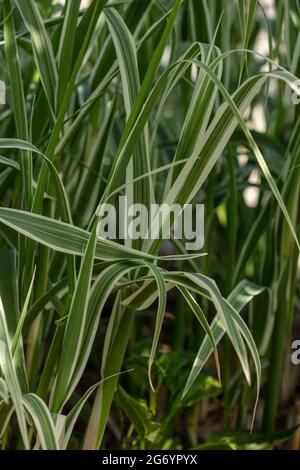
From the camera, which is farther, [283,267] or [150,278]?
[283,267]

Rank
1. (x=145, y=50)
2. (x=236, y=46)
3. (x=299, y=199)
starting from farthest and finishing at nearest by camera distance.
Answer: (x=236, y=46) < (x=299, y=199) < (x=145, y=50)

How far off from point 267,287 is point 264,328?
0.24 ft

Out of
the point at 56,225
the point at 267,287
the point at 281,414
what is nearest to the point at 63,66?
the point at 56,225

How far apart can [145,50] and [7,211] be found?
427 millimetres

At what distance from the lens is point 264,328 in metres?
1.15

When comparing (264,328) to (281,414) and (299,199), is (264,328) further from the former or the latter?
(281,414)

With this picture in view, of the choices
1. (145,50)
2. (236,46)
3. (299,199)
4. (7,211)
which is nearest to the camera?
(7,211)

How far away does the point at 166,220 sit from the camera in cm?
79

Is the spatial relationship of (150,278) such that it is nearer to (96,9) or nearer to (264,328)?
(96,9)

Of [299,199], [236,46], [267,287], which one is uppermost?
[236,46]

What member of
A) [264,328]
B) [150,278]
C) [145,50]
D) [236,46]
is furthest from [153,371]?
[236,46]

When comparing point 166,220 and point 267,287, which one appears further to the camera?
point 267,287

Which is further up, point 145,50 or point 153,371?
point 145,50

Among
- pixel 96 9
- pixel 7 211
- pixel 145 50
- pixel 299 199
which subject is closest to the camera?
pixel 7 211
